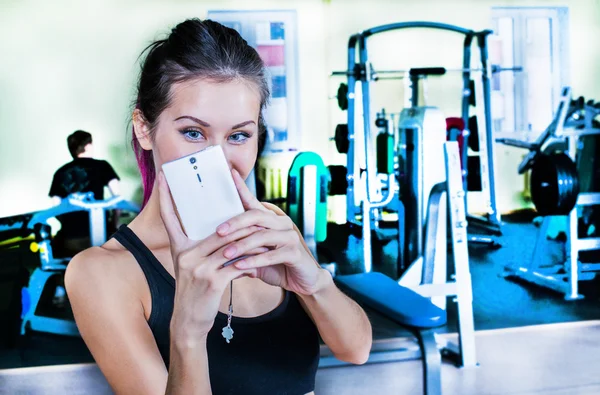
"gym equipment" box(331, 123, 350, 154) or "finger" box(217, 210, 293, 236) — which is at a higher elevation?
"gym equipment" box(331, 123, 350, 154)

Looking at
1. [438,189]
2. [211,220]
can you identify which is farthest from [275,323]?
[438,189]

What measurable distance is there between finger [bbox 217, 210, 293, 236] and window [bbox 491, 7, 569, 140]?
7.59 ft

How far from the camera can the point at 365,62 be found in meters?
2.63

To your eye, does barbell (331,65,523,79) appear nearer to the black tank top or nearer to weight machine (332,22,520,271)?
weight machine (332,22,520,271)

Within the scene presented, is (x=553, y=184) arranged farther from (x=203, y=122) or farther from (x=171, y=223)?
(x=171, y=223)

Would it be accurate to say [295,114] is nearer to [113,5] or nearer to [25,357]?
[113,5]

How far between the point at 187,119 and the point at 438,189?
1.60 m

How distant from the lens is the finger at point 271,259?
0.70m

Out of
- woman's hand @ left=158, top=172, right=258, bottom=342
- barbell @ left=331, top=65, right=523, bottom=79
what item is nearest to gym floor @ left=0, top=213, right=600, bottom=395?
barbell @ left=331, top=65, right=523, bottom=79

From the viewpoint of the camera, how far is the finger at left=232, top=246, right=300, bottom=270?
0.70 metres

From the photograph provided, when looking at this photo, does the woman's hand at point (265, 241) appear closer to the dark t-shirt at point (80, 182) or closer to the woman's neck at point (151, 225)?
the woman's neck at point (151, 225)

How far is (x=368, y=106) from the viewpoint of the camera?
8.78 feet

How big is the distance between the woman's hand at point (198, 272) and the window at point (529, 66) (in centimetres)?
238

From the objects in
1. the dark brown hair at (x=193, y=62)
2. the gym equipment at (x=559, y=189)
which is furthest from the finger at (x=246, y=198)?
the gym equipment at (x=559, y=189)
